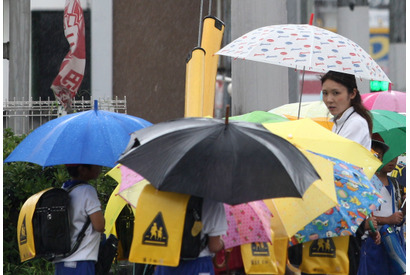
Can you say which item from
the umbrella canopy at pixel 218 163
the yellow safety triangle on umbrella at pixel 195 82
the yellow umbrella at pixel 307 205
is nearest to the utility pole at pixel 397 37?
the yellow safety triangle on umbrella at pixel 195 82

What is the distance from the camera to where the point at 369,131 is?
6570 millimetres

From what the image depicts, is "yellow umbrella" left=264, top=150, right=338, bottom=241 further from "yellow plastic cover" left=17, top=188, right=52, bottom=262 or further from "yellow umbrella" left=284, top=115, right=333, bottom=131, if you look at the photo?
"yellow umbrella" left=284, top=115, right=333, bottom=131

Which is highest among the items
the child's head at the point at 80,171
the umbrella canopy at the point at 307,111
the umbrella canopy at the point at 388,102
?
the umbrella canopy at the point at 388,102

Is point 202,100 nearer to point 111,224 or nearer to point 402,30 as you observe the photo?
point 111,224

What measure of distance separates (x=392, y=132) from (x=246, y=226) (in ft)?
9.08

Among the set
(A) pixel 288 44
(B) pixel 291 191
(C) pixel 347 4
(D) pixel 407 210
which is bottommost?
(D) pixel 407 210

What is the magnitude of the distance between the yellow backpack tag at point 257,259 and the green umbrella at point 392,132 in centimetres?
239

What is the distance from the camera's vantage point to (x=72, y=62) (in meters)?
10.1

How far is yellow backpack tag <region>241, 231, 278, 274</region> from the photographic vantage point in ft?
17.5

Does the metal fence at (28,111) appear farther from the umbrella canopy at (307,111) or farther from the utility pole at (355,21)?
the utility pole at (355,21)

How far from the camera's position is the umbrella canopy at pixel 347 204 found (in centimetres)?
581

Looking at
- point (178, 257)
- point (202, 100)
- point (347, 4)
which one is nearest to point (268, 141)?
point (178, 257)

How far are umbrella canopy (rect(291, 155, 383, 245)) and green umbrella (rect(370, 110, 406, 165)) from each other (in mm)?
1628

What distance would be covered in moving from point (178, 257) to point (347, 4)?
38.6 feet
